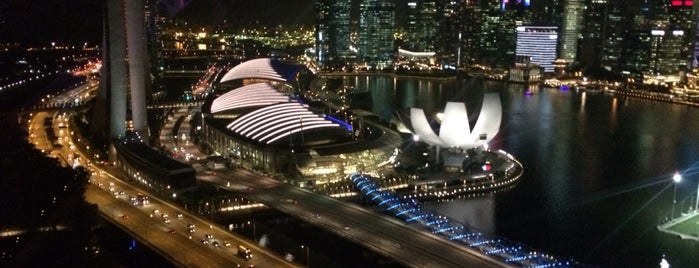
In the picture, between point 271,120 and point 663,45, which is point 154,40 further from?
point 663,45

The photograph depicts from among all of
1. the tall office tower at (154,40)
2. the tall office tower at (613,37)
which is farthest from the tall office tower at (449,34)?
the tall office tower at (154,40)

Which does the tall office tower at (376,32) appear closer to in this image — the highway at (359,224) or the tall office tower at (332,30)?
the tall office tower at (332,30)

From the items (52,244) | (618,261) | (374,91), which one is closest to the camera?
(52,244)

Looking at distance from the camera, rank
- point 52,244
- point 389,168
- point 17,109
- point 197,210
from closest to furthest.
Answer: point 52,244, point 197,210, point 389,168, point 17,109

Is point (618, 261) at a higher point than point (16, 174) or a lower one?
lower

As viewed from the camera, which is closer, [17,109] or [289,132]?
[289,132]

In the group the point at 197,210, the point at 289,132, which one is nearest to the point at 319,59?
the point at 289,132

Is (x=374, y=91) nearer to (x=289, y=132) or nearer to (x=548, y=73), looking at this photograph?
(x=548, y=73)

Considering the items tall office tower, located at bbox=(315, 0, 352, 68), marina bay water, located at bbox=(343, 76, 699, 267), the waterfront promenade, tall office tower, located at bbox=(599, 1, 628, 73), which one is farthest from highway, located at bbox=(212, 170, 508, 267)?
tall office tower, located at bbox=(315, 0, 352, 68)
